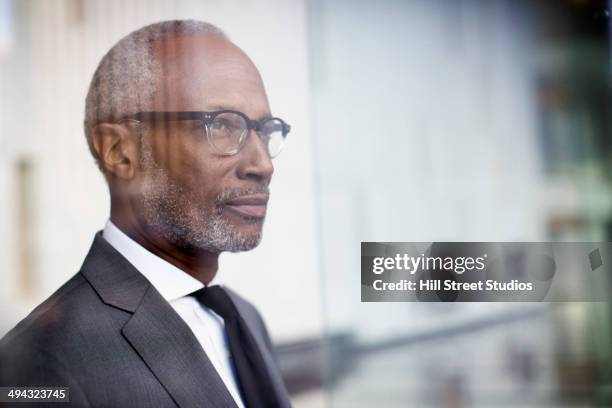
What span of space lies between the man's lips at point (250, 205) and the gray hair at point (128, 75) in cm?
39

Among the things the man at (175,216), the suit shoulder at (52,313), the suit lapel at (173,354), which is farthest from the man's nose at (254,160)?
the suit shoulder at (52,313)

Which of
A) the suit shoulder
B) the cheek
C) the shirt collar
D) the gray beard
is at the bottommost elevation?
the suit shoulder

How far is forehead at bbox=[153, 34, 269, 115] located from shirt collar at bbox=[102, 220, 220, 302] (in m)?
0.41

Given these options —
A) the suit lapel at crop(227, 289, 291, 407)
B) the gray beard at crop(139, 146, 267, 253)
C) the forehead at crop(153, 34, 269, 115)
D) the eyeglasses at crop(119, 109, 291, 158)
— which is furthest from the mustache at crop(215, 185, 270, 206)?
the suit lapel at crop(227, 289, 291, 407)

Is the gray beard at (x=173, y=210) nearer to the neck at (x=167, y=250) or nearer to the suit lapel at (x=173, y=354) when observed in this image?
the neck at (x=167, y=250)

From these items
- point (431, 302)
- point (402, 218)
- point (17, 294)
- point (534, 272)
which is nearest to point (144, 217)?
point (17, 294)

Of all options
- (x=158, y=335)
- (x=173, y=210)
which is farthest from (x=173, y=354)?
(x=173, y=210)

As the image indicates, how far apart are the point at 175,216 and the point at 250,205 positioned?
0.23m

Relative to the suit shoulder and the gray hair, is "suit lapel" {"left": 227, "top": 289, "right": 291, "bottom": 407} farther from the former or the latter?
the gray hair

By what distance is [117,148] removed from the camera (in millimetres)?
1740

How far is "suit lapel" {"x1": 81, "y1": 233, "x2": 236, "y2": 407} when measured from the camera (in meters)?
1.53

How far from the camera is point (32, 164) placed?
178cm

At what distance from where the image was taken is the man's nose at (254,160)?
175 cm

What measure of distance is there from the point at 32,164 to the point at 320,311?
103 cm
